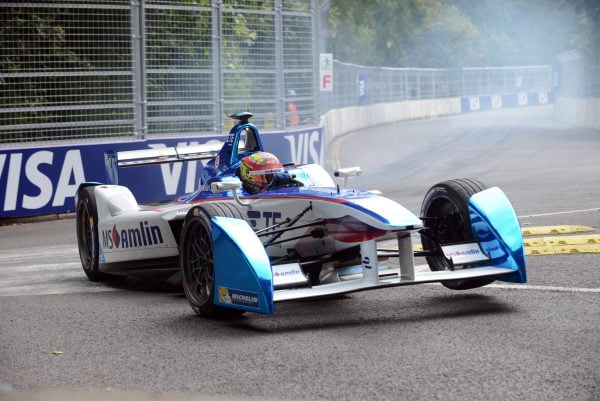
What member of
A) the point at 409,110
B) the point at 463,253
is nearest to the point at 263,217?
the point at 463,253

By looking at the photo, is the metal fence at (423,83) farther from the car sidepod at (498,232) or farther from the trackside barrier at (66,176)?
the car sidepod at (498,232)

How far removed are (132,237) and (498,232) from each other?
131 inches

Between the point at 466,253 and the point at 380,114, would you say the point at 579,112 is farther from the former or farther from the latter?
the point at 466,253

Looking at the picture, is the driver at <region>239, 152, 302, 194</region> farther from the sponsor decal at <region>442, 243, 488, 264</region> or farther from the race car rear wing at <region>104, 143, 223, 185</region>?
the race car rear wing at <region>104, 143, 223, 185</region>

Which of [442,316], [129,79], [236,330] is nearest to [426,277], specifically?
[442,316]

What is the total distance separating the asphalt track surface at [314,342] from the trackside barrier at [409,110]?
625 inches

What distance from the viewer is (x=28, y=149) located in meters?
16.0

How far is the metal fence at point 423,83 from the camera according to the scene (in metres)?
42.2

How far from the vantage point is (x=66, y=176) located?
16.4 m

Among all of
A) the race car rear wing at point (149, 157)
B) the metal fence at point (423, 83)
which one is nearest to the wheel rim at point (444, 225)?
the race car rear wing at point (149, 157)

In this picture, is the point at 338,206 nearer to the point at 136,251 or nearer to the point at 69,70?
the point at 136,251

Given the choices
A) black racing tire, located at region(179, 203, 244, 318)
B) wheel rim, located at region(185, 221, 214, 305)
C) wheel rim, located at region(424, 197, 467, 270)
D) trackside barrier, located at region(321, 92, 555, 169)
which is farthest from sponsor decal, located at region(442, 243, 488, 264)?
trackside barrier, located at region(321, 92, 555, 169)

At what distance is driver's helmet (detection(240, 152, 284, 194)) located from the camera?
9234 millimetres

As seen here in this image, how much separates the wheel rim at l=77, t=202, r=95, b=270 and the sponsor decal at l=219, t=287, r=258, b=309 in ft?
10.7
